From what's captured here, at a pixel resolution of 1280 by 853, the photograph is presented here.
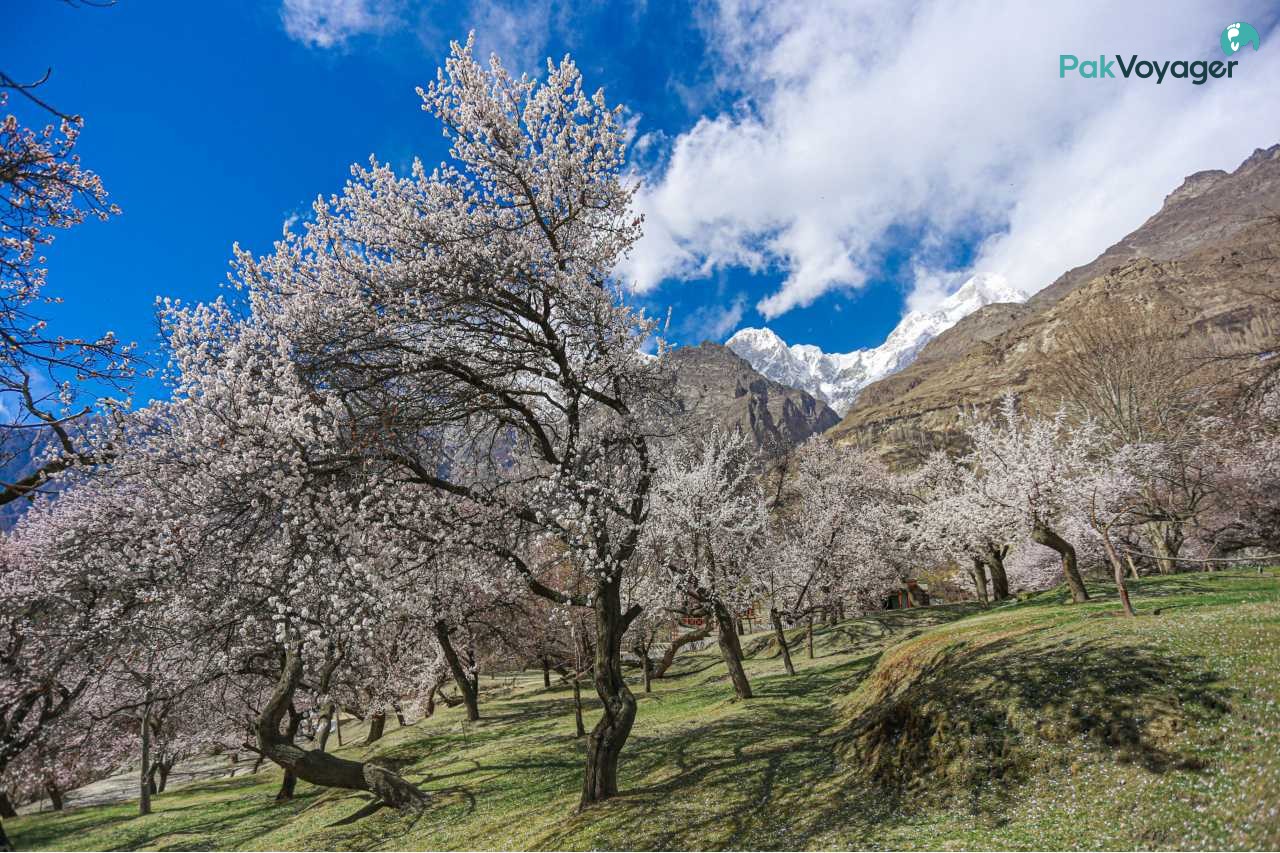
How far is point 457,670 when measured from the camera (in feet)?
98.1

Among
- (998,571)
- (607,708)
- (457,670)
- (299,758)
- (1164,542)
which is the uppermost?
(607,708)

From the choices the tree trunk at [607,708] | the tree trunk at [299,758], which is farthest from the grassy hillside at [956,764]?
the tree trunk at [299,758]

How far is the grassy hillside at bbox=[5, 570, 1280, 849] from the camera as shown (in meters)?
7.52

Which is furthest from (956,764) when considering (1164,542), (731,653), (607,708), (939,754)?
(1164,542)

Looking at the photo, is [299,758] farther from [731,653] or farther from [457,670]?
[457,670]

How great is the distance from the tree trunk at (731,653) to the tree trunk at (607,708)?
10841 mm

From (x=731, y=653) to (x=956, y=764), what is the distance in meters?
13.5

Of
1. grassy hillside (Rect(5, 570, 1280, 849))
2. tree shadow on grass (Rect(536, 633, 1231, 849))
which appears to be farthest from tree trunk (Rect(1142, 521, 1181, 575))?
tree shadow on grass (Rect(536, 633, 1231, 849))

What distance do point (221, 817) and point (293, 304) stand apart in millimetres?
24866

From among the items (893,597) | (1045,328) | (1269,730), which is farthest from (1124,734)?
(1045,328)

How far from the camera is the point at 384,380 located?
37.9ft

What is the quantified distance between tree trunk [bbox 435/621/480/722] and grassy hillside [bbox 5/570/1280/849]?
7045 mm

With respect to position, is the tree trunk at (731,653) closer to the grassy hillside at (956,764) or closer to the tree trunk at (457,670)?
the grassy hillside at (956,764)

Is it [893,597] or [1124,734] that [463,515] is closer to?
[1124,734]
